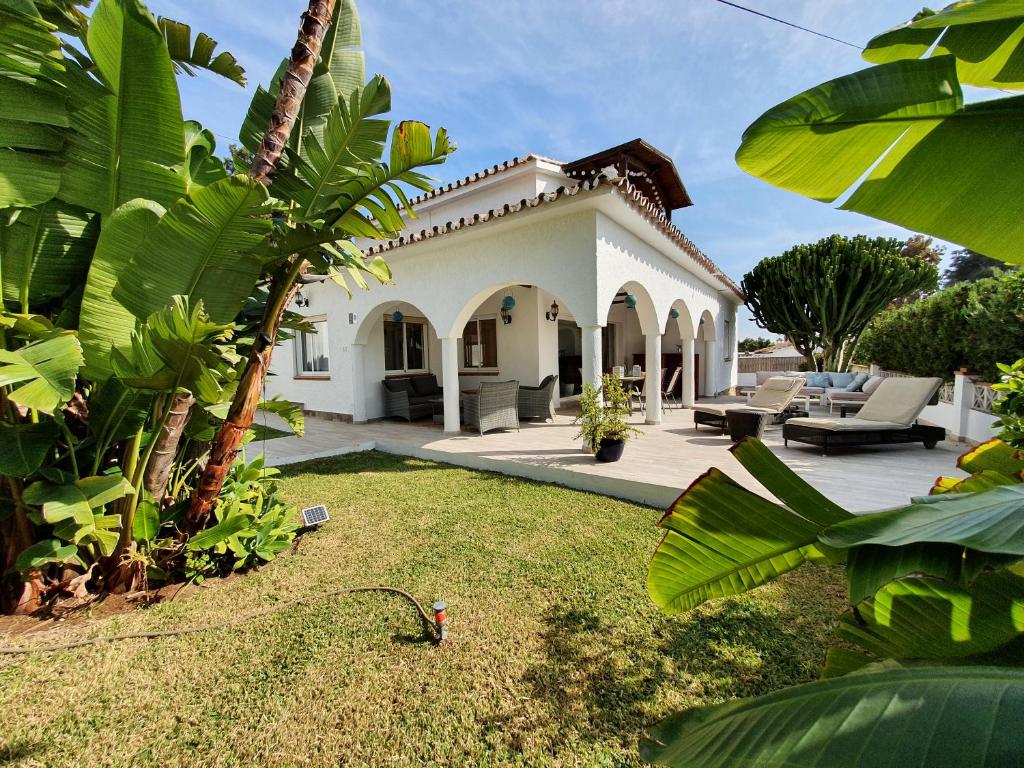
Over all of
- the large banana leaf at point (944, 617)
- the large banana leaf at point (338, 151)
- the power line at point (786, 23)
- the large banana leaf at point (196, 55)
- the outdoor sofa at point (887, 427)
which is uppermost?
the power line at point (786, 23)

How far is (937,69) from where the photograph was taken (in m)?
1.12

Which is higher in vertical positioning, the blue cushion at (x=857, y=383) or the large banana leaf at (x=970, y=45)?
the large banana leaf at (x=970, y=45)

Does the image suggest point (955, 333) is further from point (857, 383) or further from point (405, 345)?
point (405, 345)

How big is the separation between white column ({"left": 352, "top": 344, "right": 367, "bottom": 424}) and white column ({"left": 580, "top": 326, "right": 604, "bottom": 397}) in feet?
24.3

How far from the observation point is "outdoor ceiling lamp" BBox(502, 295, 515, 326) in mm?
12016

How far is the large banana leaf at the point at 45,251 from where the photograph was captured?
2.98 m

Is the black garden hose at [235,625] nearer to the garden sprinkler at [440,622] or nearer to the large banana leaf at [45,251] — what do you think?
the garden sprinkler at [440,622]

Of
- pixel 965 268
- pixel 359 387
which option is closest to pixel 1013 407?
pixel 359 387

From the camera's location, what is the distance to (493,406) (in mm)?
10078

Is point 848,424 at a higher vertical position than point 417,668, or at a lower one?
higher

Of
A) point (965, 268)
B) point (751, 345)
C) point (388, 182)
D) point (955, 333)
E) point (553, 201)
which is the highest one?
point (965, 268)

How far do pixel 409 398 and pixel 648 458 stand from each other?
7.70 meters

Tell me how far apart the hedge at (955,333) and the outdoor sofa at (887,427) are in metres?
2.01

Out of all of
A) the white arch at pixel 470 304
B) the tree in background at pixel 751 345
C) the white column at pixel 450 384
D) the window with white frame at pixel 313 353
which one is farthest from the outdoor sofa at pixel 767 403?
the tree in background at pixel 751 345
